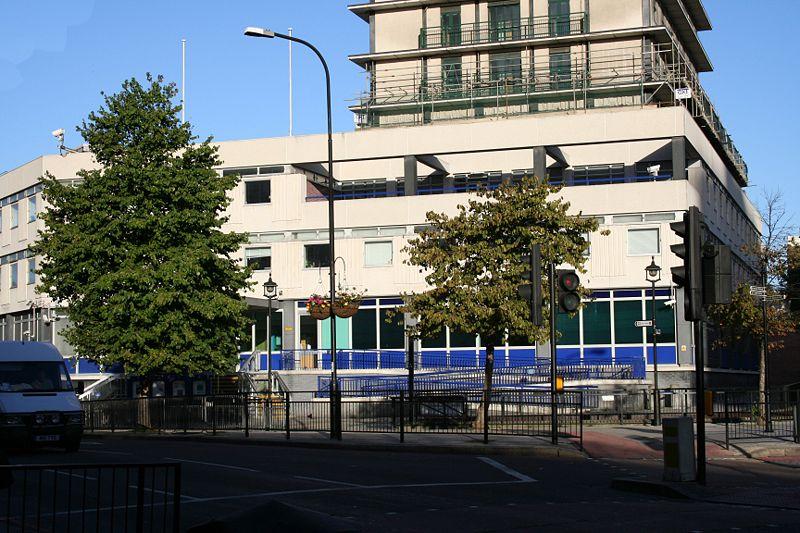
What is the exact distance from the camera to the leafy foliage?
36469 millimetres

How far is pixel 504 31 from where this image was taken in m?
60.1

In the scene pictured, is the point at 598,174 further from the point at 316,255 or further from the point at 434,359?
the point at 316,255

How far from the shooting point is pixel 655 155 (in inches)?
2207

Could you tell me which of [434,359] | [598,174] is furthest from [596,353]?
[598,174]

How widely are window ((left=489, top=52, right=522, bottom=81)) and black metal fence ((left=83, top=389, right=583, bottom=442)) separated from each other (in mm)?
30504

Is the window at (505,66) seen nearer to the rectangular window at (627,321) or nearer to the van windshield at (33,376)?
the rectangular window at (627,321)

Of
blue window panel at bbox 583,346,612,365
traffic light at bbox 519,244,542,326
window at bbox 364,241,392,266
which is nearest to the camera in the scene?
traffic light at bbox 519,244,542,326

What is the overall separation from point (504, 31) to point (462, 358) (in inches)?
769

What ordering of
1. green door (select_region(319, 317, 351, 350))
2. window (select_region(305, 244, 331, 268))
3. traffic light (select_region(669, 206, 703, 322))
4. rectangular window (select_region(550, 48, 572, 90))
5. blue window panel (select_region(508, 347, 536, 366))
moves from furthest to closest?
rectangular window (select_region(550, 48, 572, 90))
window (select_region(305, 244, 331, 268))
green door (select_region(319, 317, 351, 350))
blue window panel (select_region(508, 347, 536, 366))
traffic light (select_region(669, 206, 703, 322))

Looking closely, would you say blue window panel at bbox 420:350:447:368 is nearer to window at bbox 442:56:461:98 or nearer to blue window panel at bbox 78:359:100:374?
window at bbox 442:56:461:98

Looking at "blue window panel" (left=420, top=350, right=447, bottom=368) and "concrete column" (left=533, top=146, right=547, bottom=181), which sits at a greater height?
"concrete column" (left=533, top=146, right=547, bottom=181)

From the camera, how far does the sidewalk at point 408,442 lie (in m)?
24.6

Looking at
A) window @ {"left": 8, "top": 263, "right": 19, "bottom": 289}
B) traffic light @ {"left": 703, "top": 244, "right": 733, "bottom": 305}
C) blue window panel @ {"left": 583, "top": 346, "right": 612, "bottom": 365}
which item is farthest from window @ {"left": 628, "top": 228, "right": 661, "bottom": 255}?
window @ {"left": 8, "top": 263, "right": 19, "bottom": 289}

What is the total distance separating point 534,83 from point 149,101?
24.2 metres
